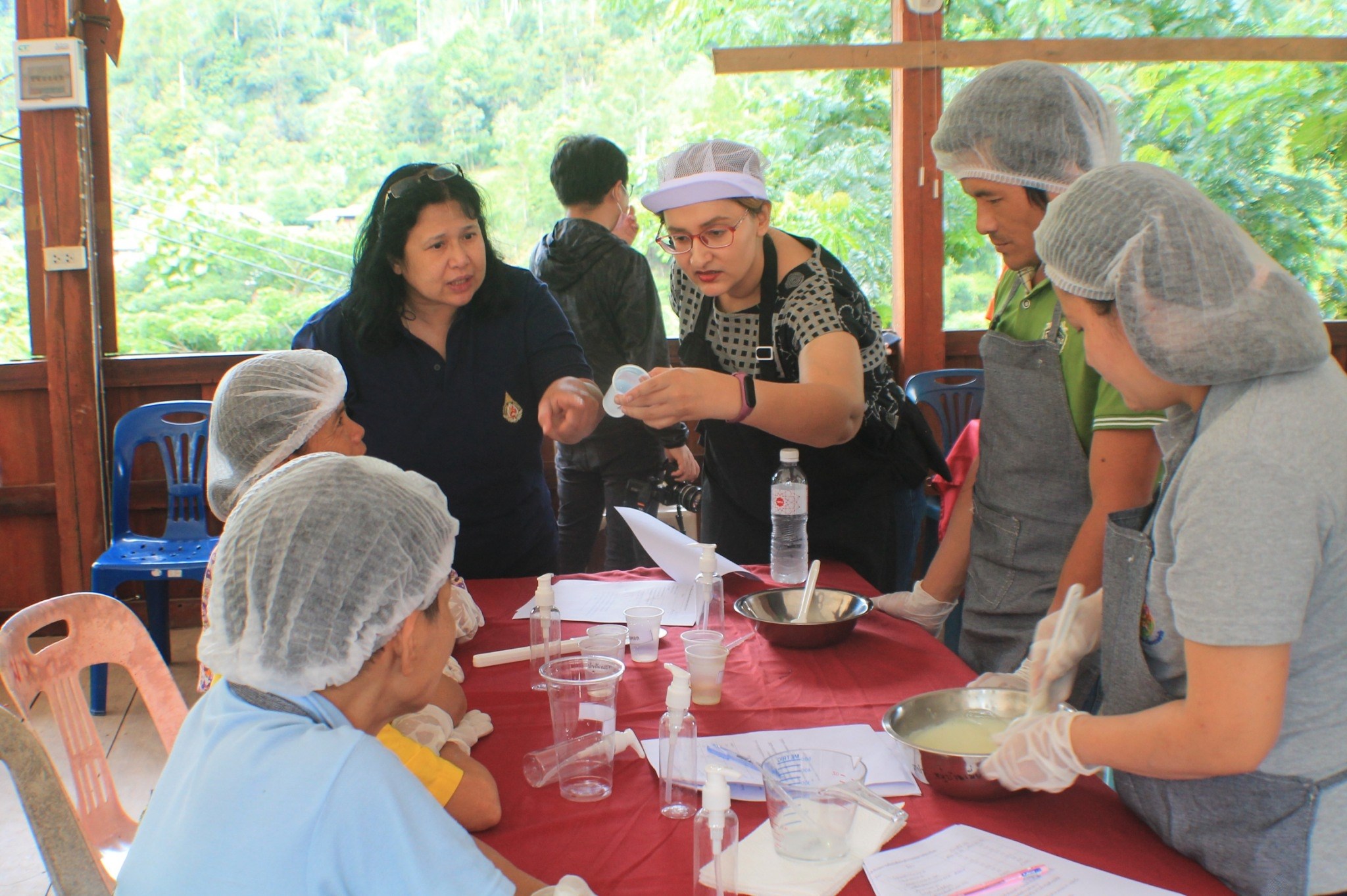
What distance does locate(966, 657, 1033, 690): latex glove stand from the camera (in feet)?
4.82

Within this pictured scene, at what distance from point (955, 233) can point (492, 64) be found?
A: 2.33 meters

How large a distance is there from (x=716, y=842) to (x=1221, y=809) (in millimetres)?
571

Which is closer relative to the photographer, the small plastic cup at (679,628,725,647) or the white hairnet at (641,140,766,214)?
the small plastic cup at (679,628,725,647)

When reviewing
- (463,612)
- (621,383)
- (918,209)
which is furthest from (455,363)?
(918,209)

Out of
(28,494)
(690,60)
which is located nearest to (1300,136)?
(690,60)

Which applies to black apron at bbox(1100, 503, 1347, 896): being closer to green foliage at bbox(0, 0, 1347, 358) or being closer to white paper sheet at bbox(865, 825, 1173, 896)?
white paper sheet at bbox(865, 825, 1173, 896)

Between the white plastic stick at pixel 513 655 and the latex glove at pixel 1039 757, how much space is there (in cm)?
82

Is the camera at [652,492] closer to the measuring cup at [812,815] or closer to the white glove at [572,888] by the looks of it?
the measuring cup at [812,815]

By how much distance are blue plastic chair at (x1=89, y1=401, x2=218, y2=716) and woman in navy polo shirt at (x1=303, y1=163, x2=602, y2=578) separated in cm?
171

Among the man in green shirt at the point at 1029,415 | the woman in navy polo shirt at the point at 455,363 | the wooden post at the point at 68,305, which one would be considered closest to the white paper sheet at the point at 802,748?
the man in green shirt at the point at 1029,415

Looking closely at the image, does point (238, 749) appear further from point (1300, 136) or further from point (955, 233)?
point (1300, 136)

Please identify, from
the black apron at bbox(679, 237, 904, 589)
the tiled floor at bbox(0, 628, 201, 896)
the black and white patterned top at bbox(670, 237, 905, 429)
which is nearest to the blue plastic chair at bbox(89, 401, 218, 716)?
the tiled floor at bbox(0, 628, 201, 896)

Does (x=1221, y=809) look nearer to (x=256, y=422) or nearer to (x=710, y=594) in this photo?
(x=710, y=594)

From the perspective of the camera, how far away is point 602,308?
3566mm
